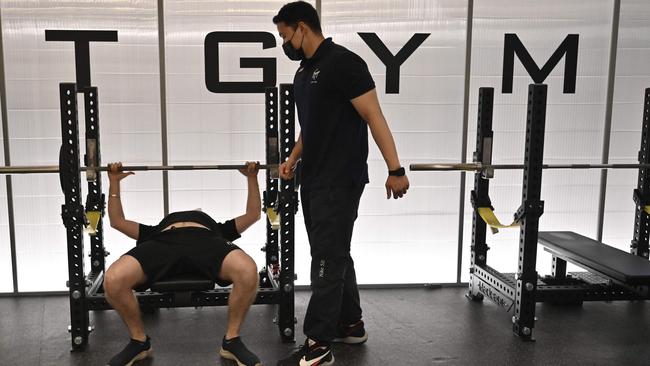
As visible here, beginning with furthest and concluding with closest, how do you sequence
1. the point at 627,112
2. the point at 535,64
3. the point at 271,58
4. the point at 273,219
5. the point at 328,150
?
1. the point at 627,112
2. the point at 535,64
3. the point at 271,58
4. the point at 273,219
5. the point at 328,150

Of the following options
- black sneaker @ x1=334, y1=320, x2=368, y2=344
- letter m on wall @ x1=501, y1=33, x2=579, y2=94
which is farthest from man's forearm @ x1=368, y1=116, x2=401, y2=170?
letter m on wall @ x1=501, y1=33, x2=579, y2=94

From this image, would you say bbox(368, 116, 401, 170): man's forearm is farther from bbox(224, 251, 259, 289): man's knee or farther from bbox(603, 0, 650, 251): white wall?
bbox(603, 0, 650, 251): white wall

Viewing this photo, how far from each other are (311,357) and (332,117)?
3.66ft

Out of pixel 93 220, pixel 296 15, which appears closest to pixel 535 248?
pixel 296 15

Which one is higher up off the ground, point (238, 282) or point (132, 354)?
point (238, 282)

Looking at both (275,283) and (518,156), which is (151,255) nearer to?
(275,283)

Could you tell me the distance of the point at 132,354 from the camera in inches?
118

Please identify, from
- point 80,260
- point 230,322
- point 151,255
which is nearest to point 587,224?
point 230,322

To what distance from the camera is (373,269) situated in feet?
14.2

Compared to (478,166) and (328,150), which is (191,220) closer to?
(328,150)

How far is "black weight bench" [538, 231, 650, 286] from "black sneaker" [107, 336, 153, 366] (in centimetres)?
230

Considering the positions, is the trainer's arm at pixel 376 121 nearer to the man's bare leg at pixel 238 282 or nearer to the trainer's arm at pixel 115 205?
the man's bare leg at pixel 238 282

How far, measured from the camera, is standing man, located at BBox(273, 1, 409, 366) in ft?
9.17

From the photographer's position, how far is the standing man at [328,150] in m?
2.79
